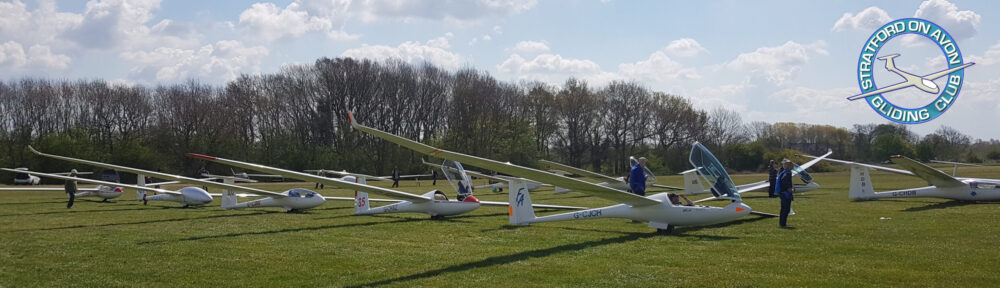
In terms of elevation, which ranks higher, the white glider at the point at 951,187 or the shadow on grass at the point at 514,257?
the white glider at the point at 951,187

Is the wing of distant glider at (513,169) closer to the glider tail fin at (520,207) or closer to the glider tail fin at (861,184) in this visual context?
the glider tail fin at (520,207)

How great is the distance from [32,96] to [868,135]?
9830 centimetres

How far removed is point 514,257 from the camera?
31.3ft

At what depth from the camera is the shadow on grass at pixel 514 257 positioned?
801 cm

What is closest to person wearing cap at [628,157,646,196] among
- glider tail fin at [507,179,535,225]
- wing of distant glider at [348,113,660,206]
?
wing of distant glider at [348,113,660,206]

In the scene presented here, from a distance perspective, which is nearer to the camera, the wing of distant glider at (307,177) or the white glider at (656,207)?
the white glider at (656,207)

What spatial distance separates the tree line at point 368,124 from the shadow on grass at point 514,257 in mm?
43541

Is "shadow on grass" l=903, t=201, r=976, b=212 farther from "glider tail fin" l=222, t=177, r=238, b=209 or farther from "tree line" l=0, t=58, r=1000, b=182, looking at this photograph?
"tree line" l=0, t=58, r=1000, b=182

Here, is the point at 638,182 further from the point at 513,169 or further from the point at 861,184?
the point at 861,184

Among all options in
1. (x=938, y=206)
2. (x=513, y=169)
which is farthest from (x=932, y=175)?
(x=513, y=169)

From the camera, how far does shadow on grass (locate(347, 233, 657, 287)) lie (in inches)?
315

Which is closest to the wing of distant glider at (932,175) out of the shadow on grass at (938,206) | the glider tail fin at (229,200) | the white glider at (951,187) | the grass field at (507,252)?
the white glider at (951,187)

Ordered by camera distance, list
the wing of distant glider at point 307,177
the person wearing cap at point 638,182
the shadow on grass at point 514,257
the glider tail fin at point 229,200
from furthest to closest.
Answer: the glider tail fin at point 229,200, the person wearing cap at point 638,182, the wing of distant glider at point 307,177, the shadow on grass at point 514,257

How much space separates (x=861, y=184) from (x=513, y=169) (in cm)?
1529
